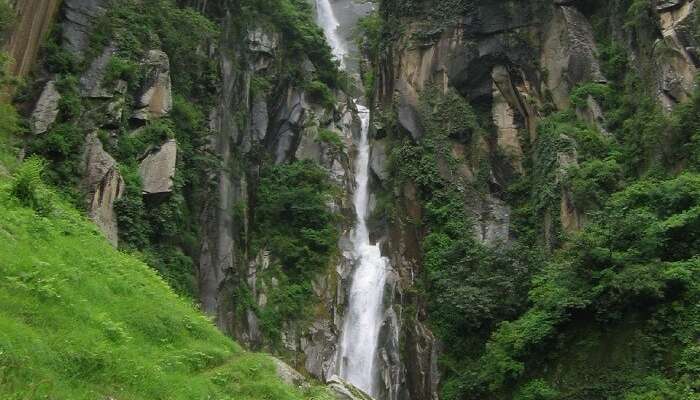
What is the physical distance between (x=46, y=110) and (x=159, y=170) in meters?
3.80

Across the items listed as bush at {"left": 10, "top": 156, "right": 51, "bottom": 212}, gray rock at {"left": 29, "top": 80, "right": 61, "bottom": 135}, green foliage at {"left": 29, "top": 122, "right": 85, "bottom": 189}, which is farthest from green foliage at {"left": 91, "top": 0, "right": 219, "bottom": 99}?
bush at {"left": 10, "top": 156, "right": 51, "bottom": 212}

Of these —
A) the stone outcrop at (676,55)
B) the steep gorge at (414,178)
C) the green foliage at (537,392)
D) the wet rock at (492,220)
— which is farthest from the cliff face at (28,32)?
the stone outcrop at (676,55)

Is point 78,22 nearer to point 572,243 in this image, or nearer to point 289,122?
point 289,122

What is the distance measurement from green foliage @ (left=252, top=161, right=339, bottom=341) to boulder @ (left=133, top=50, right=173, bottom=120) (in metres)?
8.48

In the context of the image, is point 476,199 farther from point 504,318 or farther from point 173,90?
point 173,90

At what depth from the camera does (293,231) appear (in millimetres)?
28438

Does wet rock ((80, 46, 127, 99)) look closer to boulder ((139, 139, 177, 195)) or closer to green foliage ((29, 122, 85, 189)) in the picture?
green foliage ((29, 122, 85, 189))

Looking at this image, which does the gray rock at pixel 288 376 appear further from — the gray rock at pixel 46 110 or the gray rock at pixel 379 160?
the gray rock at pixel 379 160

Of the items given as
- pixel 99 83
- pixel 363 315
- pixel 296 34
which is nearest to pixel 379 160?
pixel 363 315

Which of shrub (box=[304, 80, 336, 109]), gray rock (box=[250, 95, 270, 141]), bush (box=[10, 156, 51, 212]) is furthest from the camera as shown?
shrub (box=[304, 80, 336, 109])

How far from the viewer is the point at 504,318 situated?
21.5m

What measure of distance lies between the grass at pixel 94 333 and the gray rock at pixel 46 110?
616 cm

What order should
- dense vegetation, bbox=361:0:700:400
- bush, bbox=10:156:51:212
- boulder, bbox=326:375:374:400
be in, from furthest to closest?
dense vegetation, bbox=361:0:700:400
boulder, bbox=326:375:374:400
bush, bbox=10:156:51:212

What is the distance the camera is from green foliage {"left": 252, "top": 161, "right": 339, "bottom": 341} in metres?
25.5
